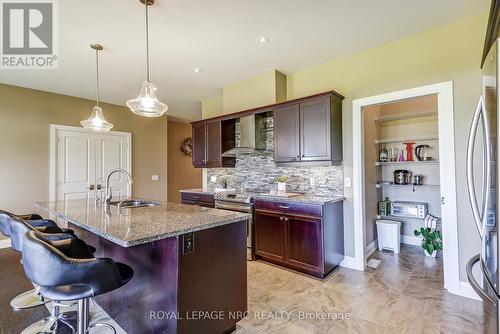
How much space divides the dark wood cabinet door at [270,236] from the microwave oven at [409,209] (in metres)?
2.10

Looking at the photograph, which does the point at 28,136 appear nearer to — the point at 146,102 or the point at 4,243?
the point at 4,243

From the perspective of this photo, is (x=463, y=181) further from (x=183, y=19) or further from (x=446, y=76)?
(x=183, y=19)

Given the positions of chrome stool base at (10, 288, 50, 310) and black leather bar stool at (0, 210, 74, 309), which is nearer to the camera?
black leather bar stool at (0, 210, 74, 309)

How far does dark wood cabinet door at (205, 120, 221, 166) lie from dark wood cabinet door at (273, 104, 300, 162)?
119cm

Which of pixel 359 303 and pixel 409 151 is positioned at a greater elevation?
pixel 409 151

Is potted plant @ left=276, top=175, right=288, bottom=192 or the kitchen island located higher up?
potted plant @ left=276, top=175, right=288, bottom=192

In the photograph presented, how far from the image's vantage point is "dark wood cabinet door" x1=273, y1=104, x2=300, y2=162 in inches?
134

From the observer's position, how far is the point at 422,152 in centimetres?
392

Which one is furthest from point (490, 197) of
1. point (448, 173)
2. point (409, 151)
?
point (409, 151)

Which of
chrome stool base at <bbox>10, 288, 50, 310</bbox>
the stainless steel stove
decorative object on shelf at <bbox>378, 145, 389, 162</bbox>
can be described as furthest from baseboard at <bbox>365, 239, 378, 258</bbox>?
chrome stool base at <bbox>10, 288, 50, 310</bbox>

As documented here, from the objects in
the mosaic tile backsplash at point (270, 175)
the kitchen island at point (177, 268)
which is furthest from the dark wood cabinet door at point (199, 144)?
the kitchen island at point (177, 268)

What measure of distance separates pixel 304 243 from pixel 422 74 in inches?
91.6

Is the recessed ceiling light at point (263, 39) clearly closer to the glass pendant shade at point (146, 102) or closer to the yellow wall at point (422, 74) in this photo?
the yellow wall at point (422, 74)

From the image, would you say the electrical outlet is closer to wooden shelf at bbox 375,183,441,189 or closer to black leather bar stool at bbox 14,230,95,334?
wooden shelf at bbox 375,183,441,189
